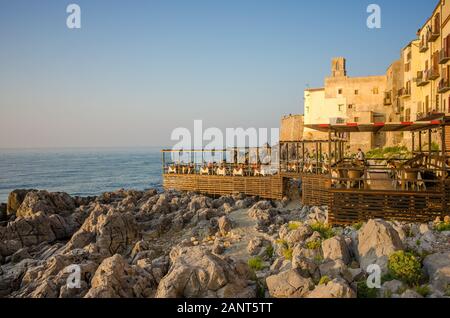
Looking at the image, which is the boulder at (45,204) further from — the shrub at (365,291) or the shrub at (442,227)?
the shrub at (442,227)

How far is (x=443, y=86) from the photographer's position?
109ft

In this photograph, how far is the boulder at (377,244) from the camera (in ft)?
33.7

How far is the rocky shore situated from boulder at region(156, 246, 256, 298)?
3 centimetres

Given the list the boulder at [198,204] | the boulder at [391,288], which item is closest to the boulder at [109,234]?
the boulder at [198,204]

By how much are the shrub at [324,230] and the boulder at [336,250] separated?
1.91 m

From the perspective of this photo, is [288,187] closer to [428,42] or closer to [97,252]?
[97,252]

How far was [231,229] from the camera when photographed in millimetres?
19547

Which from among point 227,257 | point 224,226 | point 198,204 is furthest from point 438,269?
point 198,204

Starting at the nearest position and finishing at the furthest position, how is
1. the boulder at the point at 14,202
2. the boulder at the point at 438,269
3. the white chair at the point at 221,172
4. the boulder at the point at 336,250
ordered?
the boulder at the point at 438,269, the boulder at the point at 336,250, the boulder at the point at 14,202, the white chair at the point at 221,172

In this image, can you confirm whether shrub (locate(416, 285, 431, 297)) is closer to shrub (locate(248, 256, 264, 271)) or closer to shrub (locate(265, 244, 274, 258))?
shrub (locate(248, 256, 264, 271))

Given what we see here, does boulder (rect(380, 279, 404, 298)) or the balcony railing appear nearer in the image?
boulder (rect(380, 279, 404, 298))

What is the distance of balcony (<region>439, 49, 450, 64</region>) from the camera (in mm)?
31841

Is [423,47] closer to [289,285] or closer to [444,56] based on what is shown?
[444,56]

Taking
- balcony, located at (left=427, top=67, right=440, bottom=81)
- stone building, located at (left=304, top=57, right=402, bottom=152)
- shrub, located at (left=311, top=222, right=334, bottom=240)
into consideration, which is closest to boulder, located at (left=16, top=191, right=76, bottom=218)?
shrub, located at (left=311, top=222, right=334, bottom=240)
